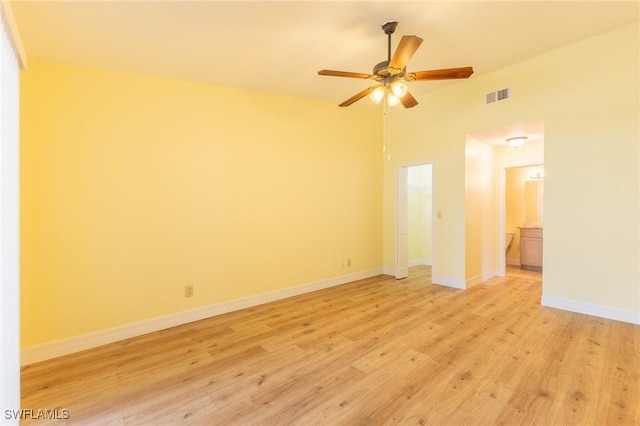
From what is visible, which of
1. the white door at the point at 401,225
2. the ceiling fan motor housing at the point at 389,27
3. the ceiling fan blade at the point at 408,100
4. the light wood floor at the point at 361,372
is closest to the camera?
the light wood floor at the point at 361,372

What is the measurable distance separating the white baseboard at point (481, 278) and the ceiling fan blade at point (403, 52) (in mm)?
3581

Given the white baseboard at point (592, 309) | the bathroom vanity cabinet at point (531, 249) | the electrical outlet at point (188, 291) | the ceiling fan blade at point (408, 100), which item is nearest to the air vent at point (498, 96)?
the ceiling fan blade at point (408, 100)

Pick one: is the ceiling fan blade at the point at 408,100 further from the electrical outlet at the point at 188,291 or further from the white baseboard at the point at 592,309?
the electrical outlet at the point at 188,291

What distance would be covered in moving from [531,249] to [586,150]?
312 cm

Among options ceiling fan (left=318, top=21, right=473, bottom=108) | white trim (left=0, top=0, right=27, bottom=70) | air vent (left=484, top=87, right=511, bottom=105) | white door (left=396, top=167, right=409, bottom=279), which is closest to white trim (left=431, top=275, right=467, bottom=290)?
white door (left=396, top=167, right=409, bottom=279)

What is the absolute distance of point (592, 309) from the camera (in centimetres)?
328

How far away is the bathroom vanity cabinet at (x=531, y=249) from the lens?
5.62 m

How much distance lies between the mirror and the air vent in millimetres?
3175

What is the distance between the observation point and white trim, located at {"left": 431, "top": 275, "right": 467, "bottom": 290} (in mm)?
4426

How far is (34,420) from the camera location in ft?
6.03

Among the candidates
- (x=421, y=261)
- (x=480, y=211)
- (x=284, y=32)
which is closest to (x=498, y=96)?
(x=480, y=211)

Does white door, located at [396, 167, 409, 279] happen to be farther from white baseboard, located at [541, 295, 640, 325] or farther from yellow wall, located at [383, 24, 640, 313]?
white baseboard, located at [541, 295, 640, 325]

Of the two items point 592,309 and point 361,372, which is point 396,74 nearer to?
point 361,372

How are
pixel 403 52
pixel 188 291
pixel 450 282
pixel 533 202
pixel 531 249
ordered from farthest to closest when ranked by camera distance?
pixel 533 202 → pixel 531 249 → pixel 450 282 → pixel 188 291 → pixel 403 52
